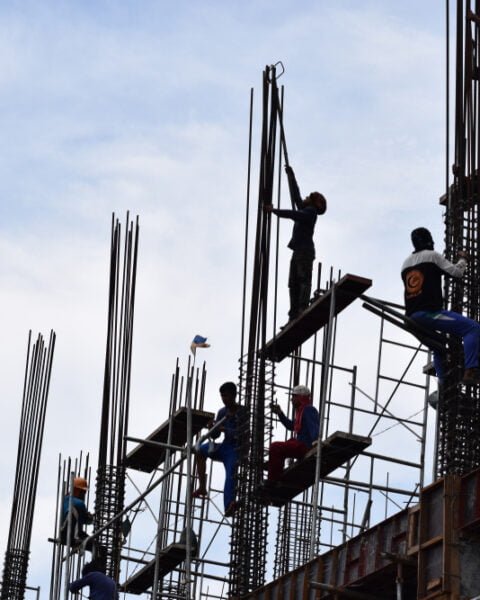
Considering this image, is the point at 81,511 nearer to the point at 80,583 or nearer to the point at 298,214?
the point at 80,583

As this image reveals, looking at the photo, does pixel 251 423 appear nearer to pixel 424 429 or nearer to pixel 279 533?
pixel 424 429

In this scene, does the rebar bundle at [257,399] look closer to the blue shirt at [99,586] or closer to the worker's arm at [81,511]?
the blue shirt at [99,586]

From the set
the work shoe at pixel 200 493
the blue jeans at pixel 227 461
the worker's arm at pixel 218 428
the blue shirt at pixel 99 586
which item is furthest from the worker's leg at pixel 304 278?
the blue shirt at pixel 99 586

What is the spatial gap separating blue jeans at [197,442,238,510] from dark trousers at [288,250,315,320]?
2.81 m

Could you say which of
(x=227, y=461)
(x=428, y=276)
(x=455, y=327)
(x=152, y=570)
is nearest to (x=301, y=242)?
(x=227, y=461)

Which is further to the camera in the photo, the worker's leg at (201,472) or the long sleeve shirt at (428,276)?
the worker's leg at (201,472)

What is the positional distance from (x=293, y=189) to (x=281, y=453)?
4609 millimetres

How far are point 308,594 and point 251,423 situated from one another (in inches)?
186

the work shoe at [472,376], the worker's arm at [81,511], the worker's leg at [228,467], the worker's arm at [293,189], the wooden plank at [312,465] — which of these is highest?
the worker's arm at [293,189]

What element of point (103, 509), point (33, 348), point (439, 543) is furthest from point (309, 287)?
point (33, 348)

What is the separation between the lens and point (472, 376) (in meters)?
23.0

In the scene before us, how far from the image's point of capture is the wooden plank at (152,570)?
102 ft

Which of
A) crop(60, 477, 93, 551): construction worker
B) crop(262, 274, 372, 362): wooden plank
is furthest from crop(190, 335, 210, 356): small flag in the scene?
crop(60, 477, 93, 551): construction worker

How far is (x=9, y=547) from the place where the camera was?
40000mm
